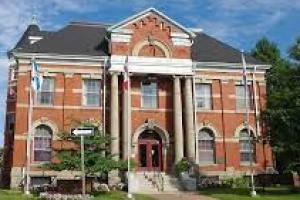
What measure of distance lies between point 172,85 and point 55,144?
9.89m

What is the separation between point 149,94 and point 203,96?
14.4 ft

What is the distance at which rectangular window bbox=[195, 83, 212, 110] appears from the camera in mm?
39812

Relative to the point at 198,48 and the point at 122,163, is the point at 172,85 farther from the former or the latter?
the point at 122,163

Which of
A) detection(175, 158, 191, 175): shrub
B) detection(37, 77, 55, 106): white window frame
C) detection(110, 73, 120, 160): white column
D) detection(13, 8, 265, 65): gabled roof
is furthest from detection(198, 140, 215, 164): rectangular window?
detection(37, 77, 55, 106): white window frame

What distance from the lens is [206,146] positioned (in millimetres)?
39312

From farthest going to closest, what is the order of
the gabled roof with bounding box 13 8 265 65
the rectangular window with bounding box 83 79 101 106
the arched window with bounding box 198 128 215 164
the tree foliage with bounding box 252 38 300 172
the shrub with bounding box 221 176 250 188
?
the arched window with bounding box 198 128 215 164
the gabled roof with bounding box 13 8 265 65
the rectangular window with bounding box 83 79 101 106
the shrub with bounding box 221 176 250 188
the tree foliage with bounding box 252 38 300 172

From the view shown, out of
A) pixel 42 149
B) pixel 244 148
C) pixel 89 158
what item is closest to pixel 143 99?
pixel 42 149

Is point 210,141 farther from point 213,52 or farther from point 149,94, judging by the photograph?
point 213,52

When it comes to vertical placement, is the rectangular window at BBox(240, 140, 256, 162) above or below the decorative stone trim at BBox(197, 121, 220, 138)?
below

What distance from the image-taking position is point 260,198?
2706cm

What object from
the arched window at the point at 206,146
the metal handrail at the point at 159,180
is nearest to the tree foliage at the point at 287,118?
the metal handrail at the point at 159,180

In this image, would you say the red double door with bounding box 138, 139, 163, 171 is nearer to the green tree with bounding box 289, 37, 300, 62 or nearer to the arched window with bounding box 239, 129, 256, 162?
the arched window with bounding box 239, 129, 256, 162

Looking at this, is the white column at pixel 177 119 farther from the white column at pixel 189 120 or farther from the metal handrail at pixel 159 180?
the metal handrail at pixel 159 180

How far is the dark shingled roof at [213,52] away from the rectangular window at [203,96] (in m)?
2.18
